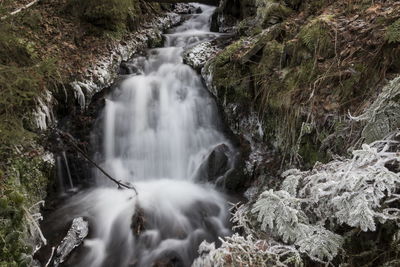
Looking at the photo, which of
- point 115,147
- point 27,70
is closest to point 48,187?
point 115,147

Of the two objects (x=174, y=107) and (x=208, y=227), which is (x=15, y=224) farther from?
(x=174, y=107)

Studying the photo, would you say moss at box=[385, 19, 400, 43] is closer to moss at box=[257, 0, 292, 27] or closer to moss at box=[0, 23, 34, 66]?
moss at box=[257, 0, 292, 27]

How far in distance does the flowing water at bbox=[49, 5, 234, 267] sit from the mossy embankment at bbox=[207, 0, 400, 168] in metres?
1.08

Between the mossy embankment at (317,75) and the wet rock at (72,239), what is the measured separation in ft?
11.3

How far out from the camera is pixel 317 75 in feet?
16.7

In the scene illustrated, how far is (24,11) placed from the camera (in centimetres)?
784

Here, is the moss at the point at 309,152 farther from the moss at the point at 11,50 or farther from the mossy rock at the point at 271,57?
the moss at the point at 11,50

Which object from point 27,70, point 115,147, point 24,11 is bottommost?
point 115,147

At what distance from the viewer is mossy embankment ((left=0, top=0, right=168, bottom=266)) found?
4.08 meters

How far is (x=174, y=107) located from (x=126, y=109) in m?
1.10

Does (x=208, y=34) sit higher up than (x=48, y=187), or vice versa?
(x=208, y=34)

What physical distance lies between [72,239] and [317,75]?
4495mm

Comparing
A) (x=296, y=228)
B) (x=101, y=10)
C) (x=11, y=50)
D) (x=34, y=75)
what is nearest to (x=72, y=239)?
(x=34, y=75)

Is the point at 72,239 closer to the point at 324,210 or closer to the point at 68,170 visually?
the point at 68,170
